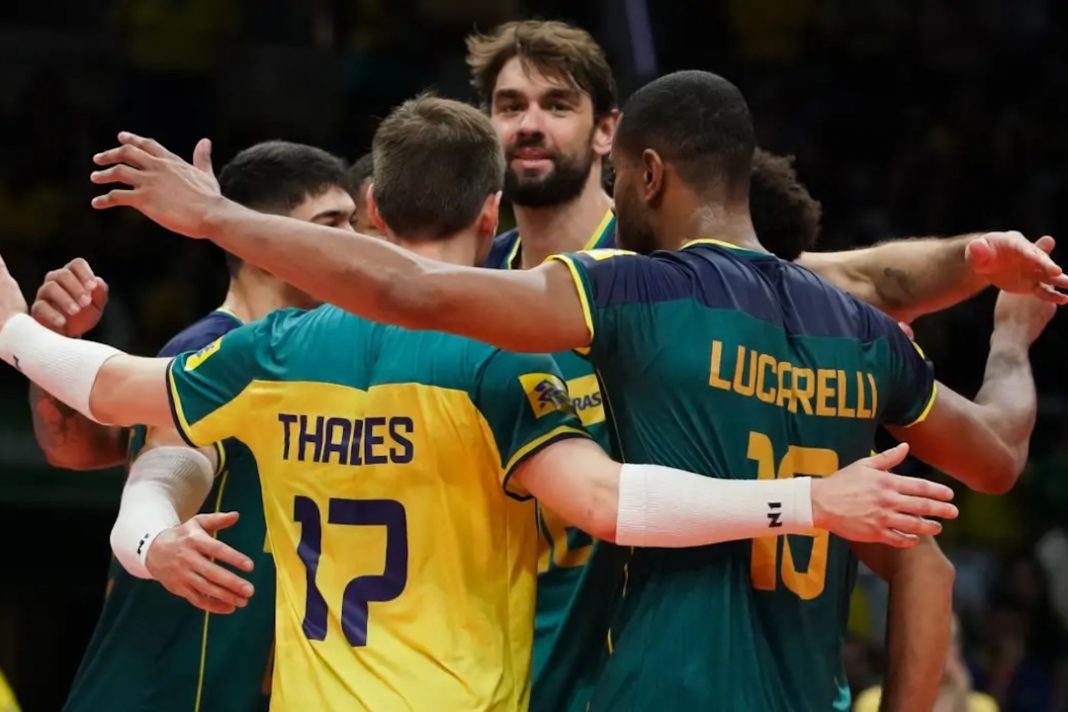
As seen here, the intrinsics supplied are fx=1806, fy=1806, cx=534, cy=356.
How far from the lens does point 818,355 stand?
434 centimetres

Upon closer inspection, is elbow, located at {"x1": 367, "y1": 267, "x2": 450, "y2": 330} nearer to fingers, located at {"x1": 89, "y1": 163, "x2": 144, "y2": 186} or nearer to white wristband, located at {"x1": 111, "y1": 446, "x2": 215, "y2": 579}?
fingers, located at {"x1": 89, "y1": 163, "x2": 144, "y2": 186}

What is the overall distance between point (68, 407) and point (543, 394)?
1731 mm

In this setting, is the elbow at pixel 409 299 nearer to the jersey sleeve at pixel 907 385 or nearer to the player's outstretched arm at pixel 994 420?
the jersey sleeve at pixel 907 385

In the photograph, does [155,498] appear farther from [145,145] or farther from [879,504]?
[879,504]

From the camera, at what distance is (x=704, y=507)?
405cm

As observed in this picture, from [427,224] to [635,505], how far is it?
87cm

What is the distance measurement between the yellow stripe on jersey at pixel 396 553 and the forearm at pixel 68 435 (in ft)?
3.91

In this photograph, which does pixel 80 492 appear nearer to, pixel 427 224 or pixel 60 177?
pixel 60 177

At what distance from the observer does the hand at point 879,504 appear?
3.93 metres

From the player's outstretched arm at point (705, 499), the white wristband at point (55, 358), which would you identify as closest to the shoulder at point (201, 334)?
the white wristband at point (55, 358)

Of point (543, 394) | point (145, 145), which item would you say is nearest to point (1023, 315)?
point (543, 394)

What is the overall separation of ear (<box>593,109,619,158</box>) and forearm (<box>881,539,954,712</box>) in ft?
6.48

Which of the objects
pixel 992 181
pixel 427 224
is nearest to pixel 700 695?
pixel 427 224

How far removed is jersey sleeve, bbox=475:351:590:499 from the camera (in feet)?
13.6
